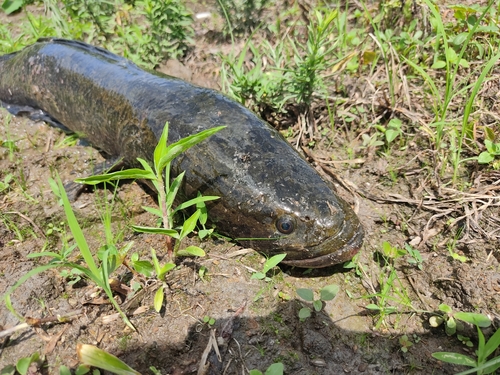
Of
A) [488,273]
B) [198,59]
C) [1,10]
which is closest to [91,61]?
[198,59]

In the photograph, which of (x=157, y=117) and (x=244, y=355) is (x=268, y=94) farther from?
(x=244, y=355)

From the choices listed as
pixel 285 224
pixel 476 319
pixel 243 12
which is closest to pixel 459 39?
pixel 243 12

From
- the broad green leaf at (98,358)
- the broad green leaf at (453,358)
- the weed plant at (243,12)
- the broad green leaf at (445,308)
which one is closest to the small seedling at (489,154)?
the broad green leaf at (445,308)

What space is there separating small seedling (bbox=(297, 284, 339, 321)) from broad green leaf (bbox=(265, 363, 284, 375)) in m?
0.38

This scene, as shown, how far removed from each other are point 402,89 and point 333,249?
6.09 ft

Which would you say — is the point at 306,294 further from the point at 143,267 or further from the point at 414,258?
the point at 143,267

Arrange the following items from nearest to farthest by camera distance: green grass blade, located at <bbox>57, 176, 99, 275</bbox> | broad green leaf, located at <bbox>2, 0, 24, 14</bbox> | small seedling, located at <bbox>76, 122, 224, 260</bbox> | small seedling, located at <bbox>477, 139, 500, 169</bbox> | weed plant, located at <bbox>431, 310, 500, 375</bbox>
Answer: weed plant, located at <bbox>431, 310, 500, 375</bbox> → green grass blade, located at <bbox>57, 176, 99, 275</bbox> → small seedling, located at <bbox>76, 122, 224, 260</bbox> → small seedling, located at <bbox>477, 139, 500, 169</bbox> → broad green leaf, located at <bbox>2, 0, 24, 14</bbox>

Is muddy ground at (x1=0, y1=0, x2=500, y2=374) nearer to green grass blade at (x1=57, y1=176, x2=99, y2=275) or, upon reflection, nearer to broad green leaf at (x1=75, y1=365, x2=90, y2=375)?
broad green leaf at (x1=75, y1=365, x2=90, y2=375)

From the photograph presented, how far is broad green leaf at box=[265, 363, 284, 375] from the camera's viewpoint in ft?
6.23

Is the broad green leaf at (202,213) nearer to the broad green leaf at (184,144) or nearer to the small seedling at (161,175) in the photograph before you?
the small seedling at (161,175)

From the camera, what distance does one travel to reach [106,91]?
3.52 metres

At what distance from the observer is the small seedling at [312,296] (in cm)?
227

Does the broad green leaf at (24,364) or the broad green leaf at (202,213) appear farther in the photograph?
the broad green leaf at (202,213)

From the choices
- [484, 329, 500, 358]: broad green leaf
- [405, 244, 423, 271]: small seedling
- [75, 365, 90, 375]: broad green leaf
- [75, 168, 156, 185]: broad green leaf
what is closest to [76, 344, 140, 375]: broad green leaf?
[75, 365, 90, 375]: broad green leaf
